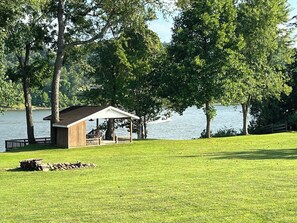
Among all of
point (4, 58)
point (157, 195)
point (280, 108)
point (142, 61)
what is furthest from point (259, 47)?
point (157, 195)

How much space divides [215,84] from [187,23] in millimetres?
6310

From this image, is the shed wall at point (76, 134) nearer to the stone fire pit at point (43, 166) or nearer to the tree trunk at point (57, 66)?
the tree trunk at point (57, 66)

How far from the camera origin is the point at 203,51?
132ft

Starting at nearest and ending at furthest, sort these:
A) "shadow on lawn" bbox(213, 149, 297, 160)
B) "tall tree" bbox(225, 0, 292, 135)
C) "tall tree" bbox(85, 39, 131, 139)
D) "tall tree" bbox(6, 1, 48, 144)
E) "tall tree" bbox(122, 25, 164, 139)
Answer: "shadow on lawn" bbox(213, 149, 297, 160)
"tall tree" bbox(6, 1, 48, 144)
"tall tree" bbox(225, 0, 292, 135)
"tall tree" bbox(85, 39, 131, 139)
"tall tree" bbox(122, 25, 164, 139)

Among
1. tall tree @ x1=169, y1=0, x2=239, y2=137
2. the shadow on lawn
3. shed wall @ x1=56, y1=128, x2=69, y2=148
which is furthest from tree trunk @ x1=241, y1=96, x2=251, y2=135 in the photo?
the shadow on lawn

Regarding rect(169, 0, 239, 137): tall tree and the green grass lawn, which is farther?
rect(169, 0, 239, 137): tall tree

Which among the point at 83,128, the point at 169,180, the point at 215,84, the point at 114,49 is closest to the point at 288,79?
the point at 215,84

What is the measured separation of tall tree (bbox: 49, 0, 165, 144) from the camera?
3500 cm

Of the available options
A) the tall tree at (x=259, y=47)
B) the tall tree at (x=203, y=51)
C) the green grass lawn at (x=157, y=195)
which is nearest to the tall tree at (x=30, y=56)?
the tall tree at (x=203, y=51)

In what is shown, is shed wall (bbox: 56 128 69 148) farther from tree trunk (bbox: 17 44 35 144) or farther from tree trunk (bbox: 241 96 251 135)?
tree trunk (bbox: 241 96 251 135)

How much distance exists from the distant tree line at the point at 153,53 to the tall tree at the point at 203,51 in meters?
0.09

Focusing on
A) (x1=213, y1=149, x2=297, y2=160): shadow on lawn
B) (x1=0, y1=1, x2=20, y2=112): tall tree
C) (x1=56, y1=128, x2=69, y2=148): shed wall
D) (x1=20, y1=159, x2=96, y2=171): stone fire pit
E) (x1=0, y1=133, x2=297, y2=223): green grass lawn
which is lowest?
(x1=0, y1=133, x2=297, y2=223): green grass lawn

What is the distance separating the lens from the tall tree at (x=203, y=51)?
39.5 m

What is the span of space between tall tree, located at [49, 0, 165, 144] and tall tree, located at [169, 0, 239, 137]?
560 centimetres
